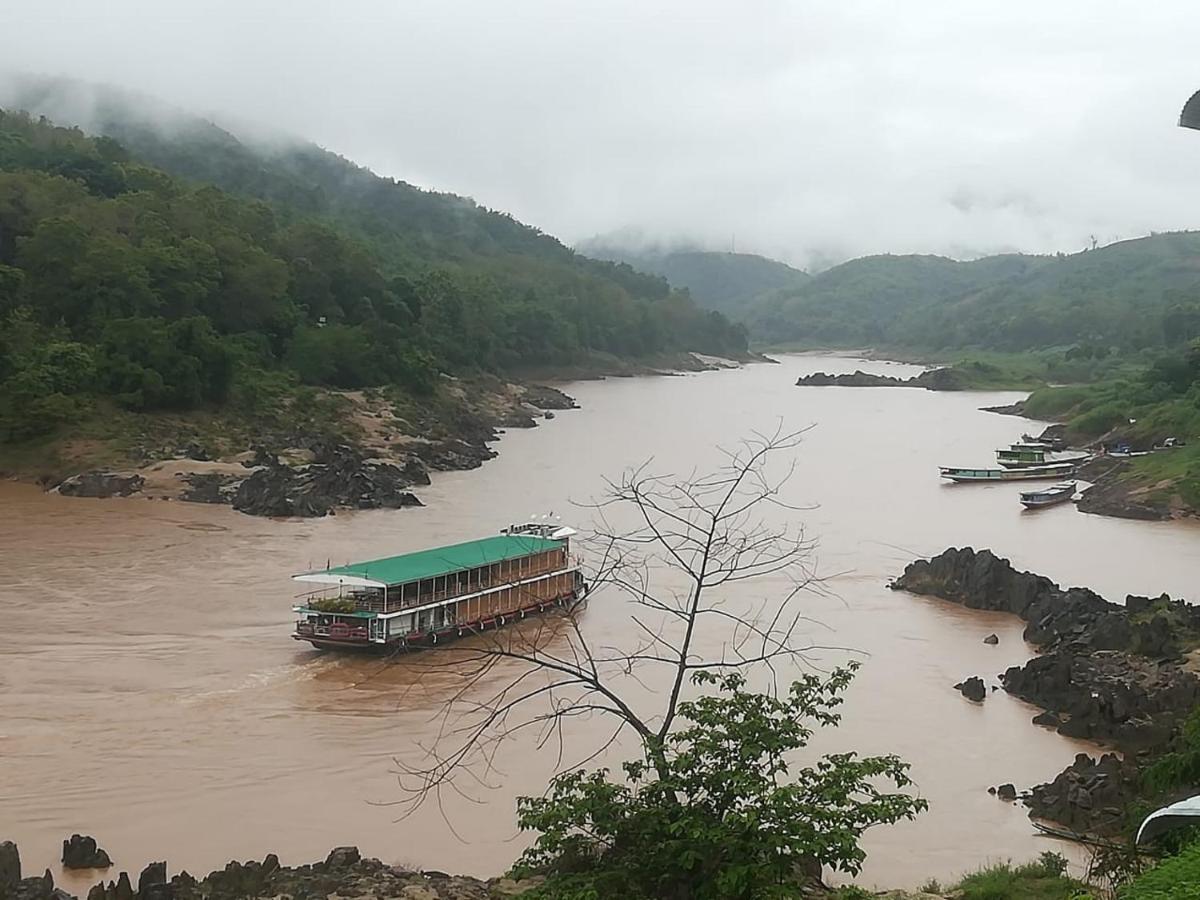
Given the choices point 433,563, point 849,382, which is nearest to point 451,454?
point 433,563

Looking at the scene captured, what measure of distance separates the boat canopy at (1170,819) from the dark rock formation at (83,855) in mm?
10125

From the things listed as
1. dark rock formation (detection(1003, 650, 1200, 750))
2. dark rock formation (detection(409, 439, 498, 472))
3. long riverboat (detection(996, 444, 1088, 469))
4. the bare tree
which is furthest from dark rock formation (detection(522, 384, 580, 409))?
dark rock formation (detection(1003, 650, 1200, 750))

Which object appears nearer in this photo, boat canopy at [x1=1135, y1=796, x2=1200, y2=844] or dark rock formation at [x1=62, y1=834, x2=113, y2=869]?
boat canopy at [x1=1135, y1=796, x2=1200, y2=844]

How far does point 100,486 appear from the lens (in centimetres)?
3359

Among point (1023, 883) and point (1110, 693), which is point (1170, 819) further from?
point (1110, 693)

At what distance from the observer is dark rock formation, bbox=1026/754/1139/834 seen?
12.8 m

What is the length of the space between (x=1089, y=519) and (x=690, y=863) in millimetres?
32459

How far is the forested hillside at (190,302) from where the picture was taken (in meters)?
39.2

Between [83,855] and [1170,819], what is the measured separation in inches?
411

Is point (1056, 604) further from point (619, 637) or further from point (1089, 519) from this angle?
point (1089, 519)

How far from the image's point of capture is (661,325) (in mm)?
117688

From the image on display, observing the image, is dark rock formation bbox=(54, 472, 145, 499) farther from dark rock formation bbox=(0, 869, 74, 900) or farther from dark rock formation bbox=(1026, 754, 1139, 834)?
dark rock formation bbox=(1026, 754, 1139, 834)

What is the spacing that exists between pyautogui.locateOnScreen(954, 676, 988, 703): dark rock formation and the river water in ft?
0.96

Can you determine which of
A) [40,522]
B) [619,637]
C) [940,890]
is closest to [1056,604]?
[619,637]
